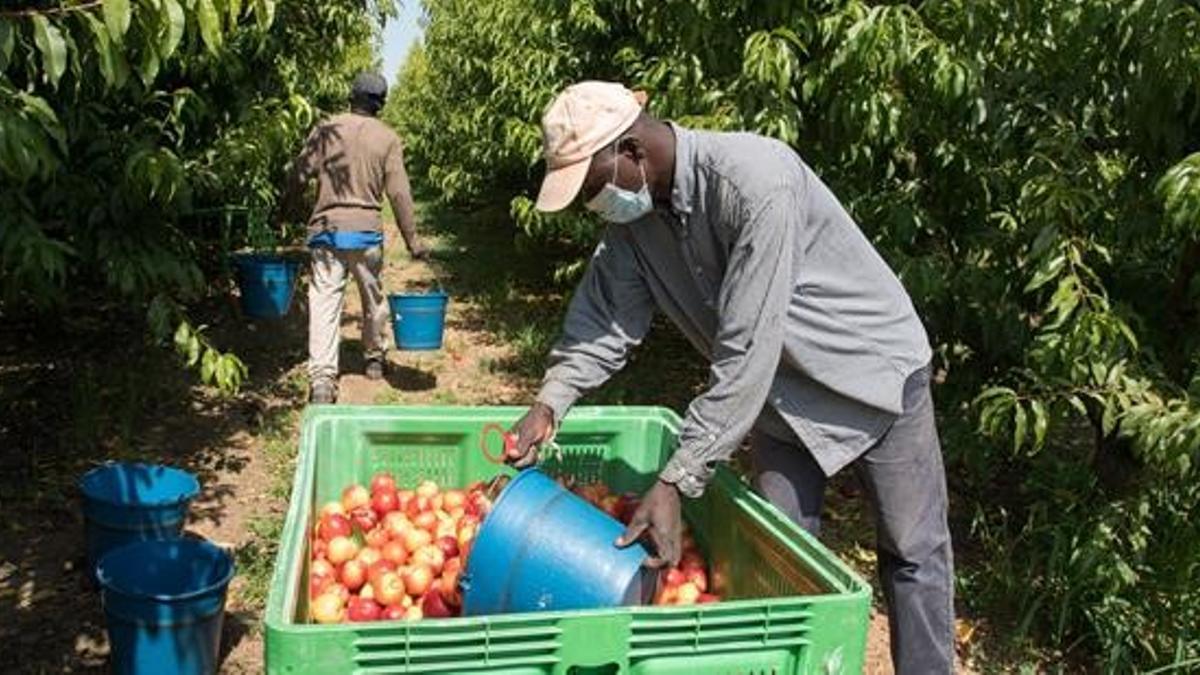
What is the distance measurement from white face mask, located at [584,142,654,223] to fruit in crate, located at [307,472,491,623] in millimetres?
748

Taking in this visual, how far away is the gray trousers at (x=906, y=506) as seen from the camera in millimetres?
2576

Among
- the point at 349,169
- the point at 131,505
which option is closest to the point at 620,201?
the point at 131,505

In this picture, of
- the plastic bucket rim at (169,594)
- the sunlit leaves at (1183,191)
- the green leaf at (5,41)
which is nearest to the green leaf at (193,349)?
the plastic bucket rim at (169,594)

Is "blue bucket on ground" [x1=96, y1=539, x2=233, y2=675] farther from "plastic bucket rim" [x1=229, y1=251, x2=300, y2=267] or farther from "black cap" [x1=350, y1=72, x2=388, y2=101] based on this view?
"plastic bucket rim" [x1=229, y1=251, x2=300, y2=267]

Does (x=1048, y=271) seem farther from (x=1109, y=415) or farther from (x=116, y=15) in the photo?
(x=116, y=15)

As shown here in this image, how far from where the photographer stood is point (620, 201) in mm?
2258

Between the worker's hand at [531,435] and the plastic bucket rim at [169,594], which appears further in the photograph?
the plastic bucket rim at [169,594]

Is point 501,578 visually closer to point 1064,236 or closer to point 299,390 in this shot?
point 1064,236

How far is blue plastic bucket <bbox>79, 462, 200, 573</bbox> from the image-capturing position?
3643 millimetres

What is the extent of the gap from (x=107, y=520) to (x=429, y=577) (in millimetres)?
1734

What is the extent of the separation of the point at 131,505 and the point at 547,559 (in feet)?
6.93

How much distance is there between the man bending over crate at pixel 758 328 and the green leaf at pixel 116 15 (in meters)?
0.77

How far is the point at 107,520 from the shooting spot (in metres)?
3.68

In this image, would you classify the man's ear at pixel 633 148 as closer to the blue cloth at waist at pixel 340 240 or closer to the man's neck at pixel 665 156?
the man's neck at pixel 665 156
